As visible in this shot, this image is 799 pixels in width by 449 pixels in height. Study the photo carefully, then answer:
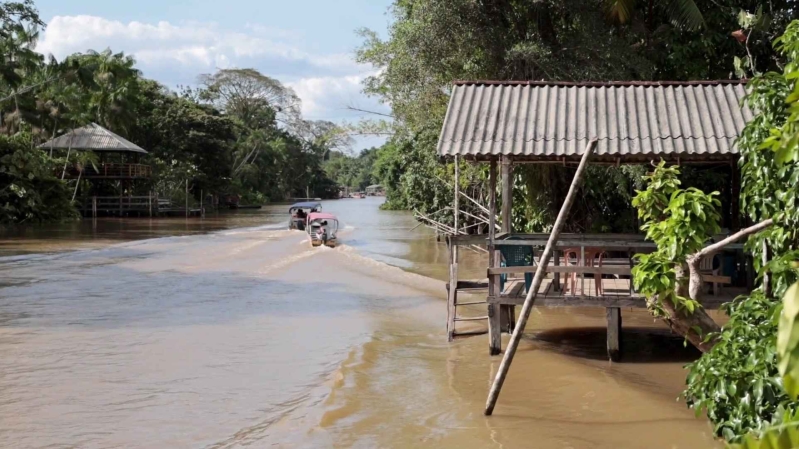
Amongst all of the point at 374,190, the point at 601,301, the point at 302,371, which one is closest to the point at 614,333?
the point at 601,301

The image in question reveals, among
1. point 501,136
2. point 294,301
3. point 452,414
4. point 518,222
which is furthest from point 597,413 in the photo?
point 518,222

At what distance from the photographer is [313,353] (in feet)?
38.9

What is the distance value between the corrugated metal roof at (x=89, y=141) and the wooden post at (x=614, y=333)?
41.7m

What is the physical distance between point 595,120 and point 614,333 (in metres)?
2.81

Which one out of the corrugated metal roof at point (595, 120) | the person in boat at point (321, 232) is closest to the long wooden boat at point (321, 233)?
the person in boat at point (321, 232)

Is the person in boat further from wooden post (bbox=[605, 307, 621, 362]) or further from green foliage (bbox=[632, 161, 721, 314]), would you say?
green foliage (bbox=[632, 161, 721, 314])

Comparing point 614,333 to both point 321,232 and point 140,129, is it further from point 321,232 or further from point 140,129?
point 140,129

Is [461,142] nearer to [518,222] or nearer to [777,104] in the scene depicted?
[777,104]

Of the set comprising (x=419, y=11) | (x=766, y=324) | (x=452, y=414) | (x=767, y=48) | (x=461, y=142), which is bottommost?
(x=452, y=414)

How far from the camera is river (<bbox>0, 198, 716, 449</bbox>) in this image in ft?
26.5

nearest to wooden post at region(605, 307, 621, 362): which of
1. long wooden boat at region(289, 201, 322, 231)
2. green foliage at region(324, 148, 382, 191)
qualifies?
long wooden boat at region(289, 201, 322, 231)

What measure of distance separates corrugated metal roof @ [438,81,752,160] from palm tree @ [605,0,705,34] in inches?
216

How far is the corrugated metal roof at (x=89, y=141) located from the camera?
46.6 metres

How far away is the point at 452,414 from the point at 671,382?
2.96 m
